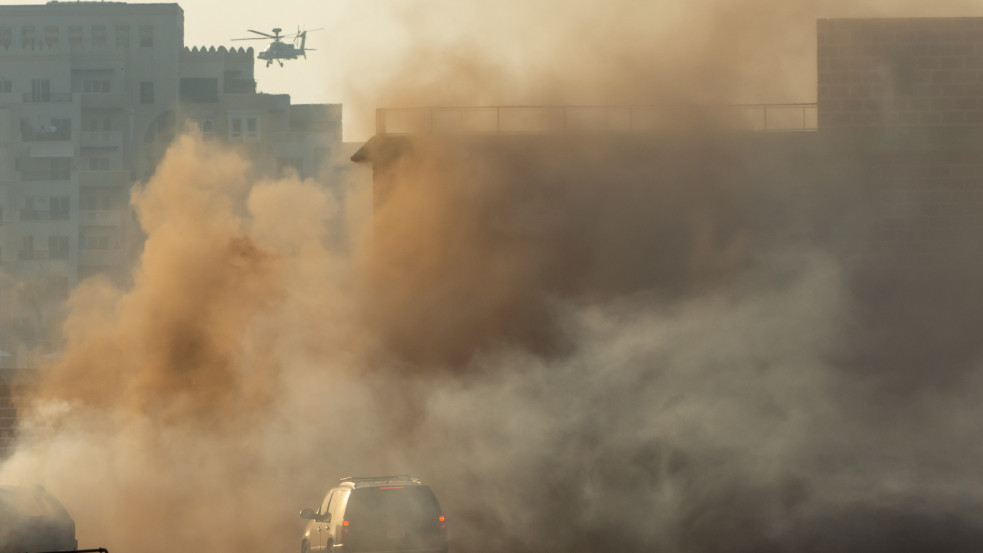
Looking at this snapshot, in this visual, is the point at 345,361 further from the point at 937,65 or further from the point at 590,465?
the point at 937,65

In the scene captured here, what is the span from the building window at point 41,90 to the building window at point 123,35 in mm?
5635

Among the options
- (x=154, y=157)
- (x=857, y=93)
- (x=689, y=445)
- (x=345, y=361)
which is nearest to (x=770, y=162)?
(x=857, y=93)

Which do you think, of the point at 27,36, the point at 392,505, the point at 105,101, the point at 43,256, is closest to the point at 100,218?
the point at 43,256

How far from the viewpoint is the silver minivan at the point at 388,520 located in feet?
63.1

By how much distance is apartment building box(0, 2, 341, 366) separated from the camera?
9312 centimetres

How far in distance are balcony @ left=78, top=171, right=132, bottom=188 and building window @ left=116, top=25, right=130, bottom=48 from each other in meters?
9.83

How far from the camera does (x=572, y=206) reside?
30.8 meters

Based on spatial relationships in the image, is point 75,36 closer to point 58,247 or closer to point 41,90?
point 41,90

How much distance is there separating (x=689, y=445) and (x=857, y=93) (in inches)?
339

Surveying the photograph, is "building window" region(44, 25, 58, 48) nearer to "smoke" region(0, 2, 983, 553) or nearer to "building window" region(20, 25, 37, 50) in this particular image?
"building window" region(20, 25, 37, 50)

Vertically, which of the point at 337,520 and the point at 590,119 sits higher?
the point at 590,119

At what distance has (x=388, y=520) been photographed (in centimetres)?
1930

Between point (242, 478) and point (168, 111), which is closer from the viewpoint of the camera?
point (242, 478)

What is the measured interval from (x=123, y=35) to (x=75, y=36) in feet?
12.4
